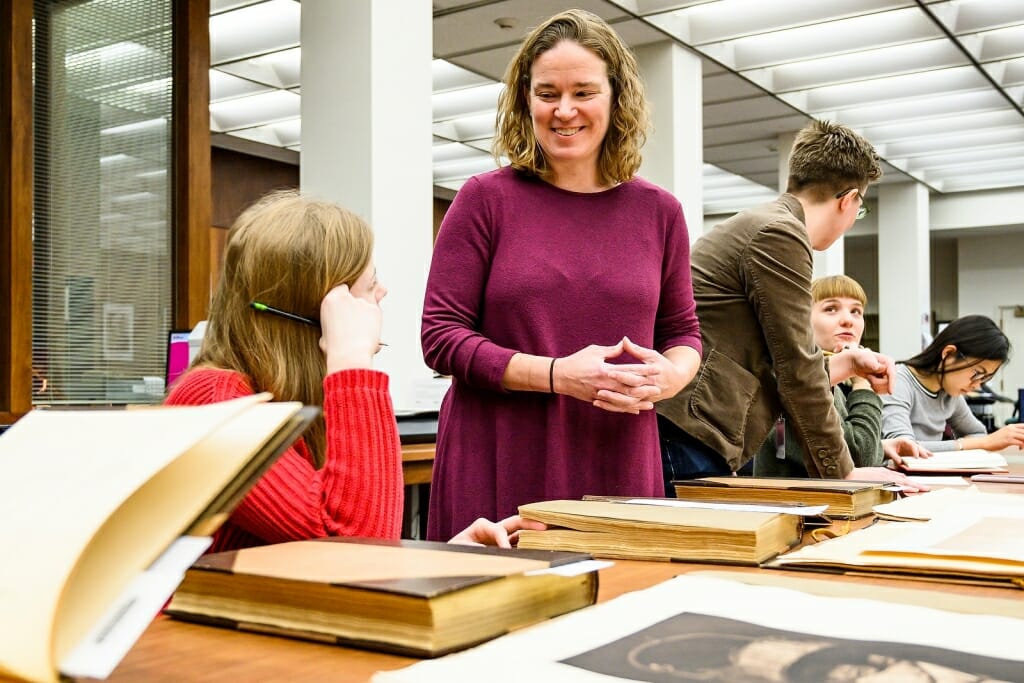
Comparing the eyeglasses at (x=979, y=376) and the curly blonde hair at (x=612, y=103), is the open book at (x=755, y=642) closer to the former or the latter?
the curly blonde hair at (x=612, y=103)

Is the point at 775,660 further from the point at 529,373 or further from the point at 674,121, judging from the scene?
the point at 674,121

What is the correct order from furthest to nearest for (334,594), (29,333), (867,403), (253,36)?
(253,36), (29,333), (867,403), (334,594)

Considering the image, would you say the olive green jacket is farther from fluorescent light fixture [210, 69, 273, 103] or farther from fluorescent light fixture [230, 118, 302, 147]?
fluorescent light fixture [230, 118, 302, 147]

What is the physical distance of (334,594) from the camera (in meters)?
0.64

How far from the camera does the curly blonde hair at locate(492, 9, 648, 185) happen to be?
1570 millimetres

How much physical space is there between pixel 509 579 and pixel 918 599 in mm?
296

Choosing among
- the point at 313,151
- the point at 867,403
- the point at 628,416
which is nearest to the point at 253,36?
the point at 313,151

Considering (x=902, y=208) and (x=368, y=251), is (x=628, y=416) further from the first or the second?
(x=902, y=208)

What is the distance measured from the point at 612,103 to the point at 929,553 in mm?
932

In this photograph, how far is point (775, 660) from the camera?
573mm

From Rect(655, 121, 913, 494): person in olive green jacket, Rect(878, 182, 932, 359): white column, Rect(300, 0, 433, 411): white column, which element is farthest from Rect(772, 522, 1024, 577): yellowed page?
Rect(878, 182, 932, 359): white column

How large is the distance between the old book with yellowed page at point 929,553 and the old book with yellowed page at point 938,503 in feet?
0.35

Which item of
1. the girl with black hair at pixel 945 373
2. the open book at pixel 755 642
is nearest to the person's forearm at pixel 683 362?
the open book at pixel 755 642

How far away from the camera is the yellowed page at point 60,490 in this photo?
1.44ft
